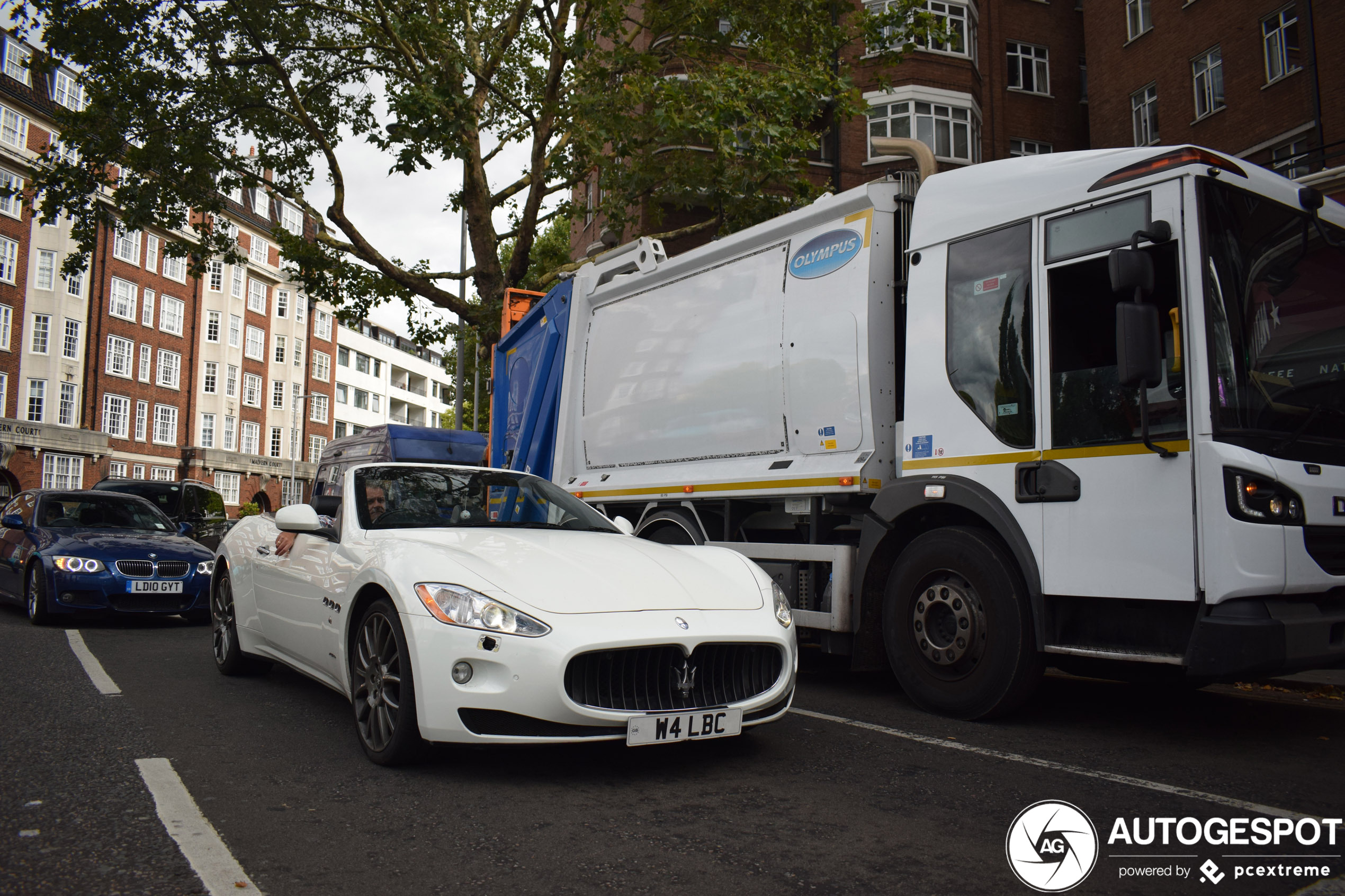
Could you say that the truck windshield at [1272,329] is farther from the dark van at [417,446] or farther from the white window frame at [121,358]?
the white window frame at [121,358]

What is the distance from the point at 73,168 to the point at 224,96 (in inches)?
109

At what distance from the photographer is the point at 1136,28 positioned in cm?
2345

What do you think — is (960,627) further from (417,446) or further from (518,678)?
(417,446)

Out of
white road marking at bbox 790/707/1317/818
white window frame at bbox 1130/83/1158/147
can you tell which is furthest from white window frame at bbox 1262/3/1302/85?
white road marking at bbox 790/707/1317/818

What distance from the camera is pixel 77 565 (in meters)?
10.0

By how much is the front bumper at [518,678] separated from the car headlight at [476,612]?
0.11ft

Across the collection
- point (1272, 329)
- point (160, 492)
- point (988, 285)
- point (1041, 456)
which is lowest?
point (1041, 456)

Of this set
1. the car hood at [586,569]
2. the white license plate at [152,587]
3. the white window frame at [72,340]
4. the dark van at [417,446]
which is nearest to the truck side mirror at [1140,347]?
the car hood at [586,569]

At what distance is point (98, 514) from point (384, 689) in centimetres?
865

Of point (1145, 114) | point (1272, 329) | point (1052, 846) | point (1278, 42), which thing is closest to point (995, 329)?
point (1272, 329)

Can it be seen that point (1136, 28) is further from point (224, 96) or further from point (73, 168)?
point (73, 168)

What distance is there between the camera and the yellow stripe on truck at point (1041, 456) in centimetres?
479

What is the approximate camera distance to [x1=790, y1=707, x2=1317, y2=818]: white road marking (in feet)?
12.6

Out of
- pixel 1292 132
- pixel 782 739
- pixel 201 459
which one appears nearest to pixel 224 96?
pixel 782 739
